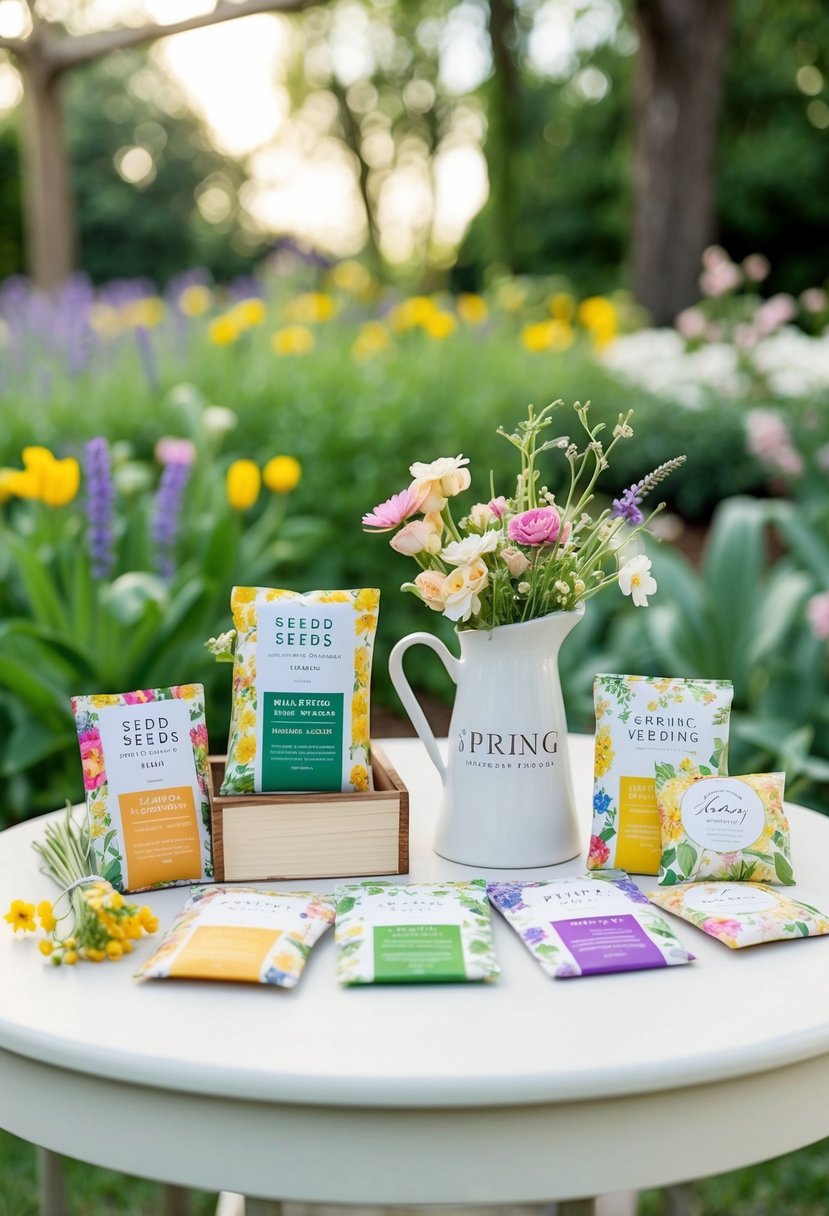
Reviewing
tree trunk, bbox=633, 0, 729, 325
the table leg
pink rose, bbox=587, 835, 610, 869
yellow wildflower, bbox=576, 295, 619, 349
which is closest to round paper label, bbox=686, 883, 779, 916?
pink rose, bbox=587, 835, 610, 869

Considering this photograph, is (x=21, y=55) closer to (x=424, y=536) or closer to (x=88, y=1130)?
(x=424, y=536)

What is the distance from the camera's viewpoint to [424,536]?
1130 mm

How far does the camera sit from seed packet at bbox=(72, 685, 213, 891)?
1.13m

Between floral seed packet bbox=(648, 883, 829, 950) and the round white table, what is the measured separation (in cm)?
6

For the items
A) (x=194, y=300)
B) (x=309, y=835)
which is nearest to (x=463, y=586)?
(x=309, y=835)

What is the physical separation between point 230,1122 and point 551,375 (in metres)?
3.74

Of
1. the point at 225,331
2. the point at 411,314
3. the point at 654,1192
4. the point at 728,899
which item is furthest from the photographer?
the point at 411,314

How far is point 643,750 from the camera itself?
118 centimetres

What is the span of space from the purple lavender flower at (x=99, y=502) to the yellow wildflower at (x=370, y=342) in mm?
1736

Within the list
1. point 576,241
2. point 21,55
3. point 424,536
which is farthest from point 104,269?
point 424,536

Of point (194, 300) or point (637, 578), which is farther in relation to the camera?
point (194, 300)

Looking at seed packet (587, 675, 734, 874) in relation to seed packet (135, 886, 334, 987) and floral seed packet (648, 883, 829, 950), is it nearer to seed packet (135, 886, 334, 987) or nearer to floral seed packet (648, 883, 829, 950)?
floral seed packet (648, 883, 829, 950)

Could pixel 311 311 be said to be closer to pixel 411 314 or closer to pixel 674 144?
pixel 411 314

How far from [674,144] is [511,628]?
6.45 meters
